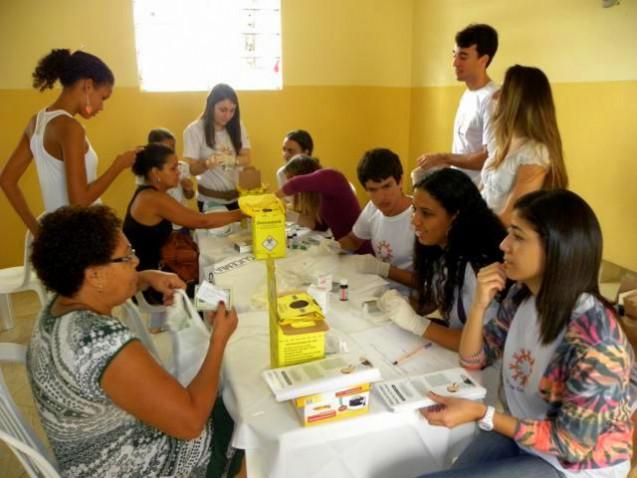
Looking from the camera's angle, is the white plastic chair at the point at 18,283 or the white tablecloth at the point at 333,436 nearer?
the white tablecloth at the point at 333,436

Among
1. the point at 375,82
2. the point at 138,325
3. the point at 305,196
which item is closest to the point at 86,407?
the point at 138,325

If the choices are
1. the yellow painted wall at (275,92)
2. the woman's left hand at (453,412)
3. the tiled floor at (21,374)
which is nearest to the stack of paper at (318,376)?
the woman's left hand at (453,412)

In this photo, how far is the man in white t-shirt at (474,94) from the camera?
2949 millimetres

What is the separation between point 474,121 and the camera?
10.0 ft

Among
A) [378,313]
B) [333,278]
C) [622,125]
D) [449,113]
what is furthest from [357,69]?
[378,313]

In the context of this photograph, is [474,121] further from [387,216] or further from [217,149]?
[217,149]

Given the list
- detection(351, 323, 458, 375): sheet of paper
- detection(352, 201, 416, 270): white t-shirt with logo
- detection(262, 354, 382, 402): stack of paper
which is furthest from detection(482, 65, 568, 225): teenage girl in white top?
detection(262, 354, 382, 402): stack of paper

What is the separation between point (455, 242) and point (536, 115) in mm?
1060

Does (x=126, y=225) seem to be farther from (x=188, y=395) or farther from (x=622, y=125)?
(x=622, y=125)

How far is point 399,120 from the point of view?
17.1 ft

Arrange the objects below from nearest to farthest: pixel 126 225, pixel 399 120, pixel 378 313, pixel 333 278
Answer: pixel 378 313 → pixel 333 278 → pixel 126 225 → pixel 399 120

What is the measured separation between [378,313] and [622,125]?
2117 mm

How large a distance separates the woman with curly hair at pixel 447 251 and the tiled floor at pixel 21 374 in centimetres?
98

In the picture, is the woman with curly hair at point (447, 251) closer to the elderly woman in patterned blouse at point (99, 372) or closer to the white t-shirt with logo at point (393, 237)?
the white t-shirt with logo at point (393, 237)
